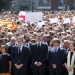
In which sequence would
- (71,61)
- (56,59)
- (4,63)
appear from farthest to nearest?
(4,63) < (56,59) < (71,61)

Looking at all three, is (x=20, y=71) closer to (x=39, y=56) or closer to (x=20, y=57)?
(x=20, y=57)

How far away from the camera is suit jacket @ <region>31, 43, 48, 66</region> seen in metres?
10.9

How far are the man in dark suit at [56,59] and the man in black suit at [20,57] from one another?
80 centimetres

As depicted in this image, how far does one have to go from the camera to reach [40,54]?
35.9 feet

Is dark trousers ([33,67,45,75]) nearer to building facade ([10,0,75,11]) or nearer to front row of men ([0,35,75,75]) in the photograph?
front row of men ([0,35,75,75])

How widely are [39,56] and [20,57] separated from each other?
579 millimetres

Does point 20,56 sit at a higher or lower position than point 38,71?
higher

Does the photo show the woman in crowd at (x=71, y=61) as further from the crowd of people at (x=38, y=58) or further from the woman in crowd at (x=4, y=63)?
the woman in crowd at (x=4, y=63)

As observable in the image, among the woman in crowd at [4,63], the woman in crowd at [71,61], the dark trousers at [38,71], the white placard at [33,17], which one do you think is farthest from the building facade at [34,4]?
the woman in crowd at [71,61]

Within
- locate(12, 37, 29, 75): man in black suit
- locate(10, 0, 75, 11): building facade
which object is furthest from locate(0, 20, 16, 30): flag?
locate(10, 0, 75, 11): building facade

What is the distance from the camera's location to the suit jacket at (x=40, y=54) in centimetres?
1092

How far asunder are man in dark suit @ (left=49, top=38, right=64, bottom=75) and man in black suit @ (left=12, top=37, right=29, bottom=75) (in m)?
0.80

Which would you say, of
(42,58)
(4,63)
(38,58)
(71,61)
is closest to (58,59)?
(71,61)

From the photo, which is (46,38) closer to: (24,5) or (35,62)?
(35,62)
